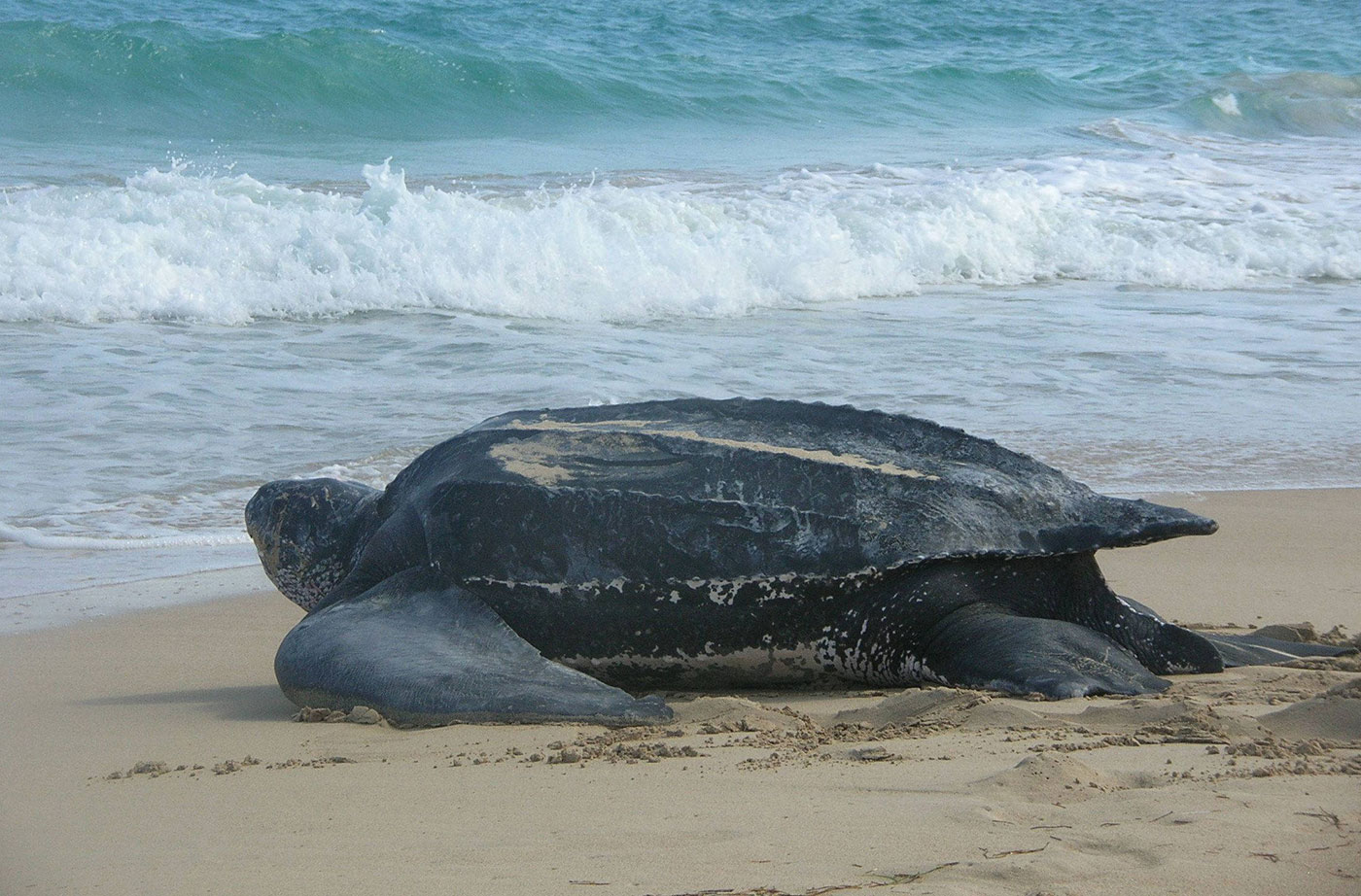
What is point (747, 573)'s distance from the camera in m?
2.81

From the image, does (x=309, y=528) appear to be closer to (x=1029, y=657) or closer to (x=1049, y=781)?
(x=1029, y=657)

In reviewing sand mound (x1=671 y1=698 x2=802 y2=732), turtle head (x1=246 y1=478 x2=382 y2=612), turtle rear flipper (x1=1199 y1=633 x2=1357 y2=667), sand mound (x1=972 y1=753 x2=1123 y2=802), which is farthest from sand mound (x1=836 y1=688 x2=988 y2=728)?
turtle head (x1=246 y1=478 x2=382 y2=612)

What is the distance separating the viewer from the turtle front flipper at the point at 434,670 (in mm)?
2621

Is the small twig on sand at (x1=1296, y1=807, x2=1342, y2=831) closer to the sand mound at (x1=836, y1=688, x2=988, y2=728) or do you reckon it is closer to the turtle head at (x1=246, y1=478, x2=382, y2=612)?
the sand mound at (x1=836, y1=688, x2=988, y2=728)

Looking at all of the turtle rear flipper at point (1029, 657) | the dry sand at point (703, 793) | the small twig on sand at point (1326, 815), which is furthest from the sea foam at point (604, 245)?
the small twig on sand at point (1326, 815)

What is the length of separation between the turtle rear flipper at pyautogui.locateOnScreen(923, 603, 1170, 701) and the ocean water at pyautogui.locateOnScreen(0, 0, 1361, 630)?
2122 mm

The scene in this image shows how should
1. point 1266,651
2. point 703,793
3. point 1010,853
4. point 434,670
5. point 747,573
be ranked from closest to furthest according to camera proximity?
point 1010,853
point 703,793
point 434,670
point 747,573
point 1266,651

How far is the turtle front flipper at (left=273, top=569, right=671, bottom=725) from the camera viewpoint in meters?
2.62

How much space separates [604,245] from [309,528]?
20.3 feet

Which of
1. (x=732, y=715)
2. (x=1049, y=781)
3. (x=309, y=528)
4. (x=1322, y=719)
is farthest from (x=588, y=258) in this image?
(x=1049, y=781)

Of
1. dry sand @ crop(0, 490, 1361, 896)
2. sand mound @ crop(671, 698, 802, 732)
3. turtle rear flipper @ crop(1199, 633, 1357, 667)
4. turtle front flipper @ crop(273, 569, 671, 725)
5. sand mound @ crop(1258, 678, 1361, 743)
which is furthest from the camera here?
turtle rear flipper @ crop(1199, 633, 1357, 667)

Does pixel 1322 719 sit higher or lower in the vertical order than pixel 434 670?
higher

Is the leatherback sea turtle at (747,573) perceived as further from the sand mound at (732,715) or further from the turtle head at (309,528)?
the turtle head at (309,528)

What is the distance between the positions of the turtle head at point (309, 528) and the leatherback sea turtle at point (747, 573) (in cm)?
34
